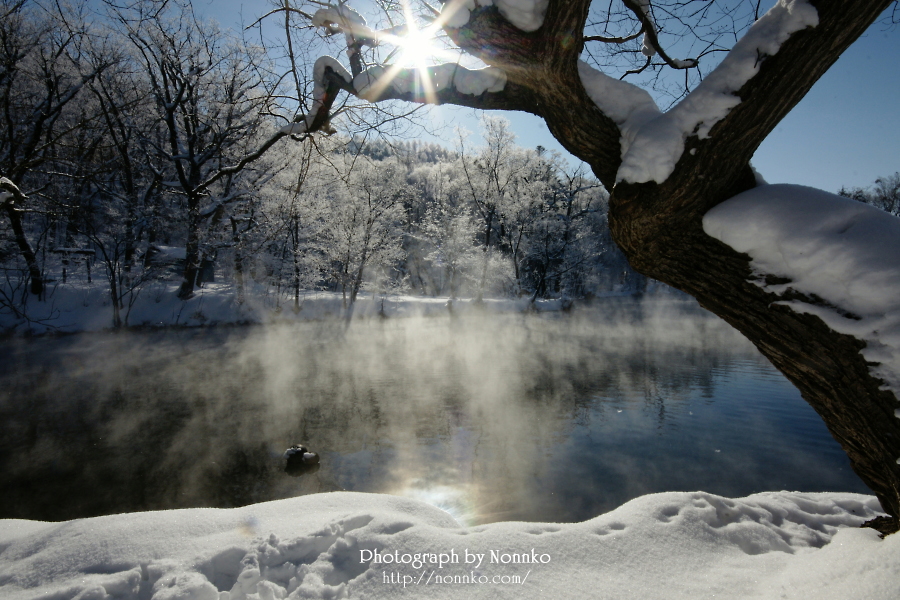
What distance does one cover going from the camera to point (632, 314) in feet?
78.7

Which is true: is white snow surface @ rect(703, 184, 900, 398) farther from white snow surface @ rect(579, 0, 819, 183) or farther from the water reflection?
the water reflection

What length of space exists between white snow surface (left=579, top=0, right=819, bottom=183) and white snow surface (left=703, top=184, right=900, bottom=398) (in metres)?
0.36

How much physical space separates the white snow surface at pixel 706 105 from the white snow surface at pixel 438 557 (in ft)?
5.75

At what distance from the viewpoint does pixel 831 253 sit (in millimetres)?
1471

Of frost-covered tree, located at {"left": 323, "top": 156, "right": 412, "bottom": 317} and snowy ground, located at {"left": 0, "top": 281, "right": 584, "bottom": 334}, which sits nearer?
snowy ground, located at {"left": 0, "top": 281, "right": 584, "bottom": 334}

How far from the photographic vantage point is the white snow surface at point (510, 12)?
1.89 m

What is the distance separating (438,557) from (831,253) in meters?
2.25

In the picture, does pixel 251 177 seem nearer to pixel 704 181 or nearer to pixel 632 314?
pixel 704 181

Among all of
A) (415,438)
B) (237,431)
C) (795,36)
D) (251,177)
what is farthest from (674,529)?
(251,177)

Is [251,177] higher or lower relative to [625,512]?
higher

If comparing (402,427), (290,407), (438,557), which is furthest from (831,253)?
(290,407)

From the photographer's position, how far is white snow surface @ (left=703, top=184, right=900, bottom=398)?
1.38 metres

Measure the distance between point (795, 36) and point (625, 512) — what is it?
8.84 feet

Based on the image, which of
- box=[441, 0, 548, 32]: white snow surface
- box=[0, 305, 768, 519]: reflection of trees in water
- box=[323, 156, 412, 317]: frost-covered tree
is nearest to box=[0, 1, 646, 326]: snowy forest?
box=[323, 156, 412, 317]: frost-covered tree
